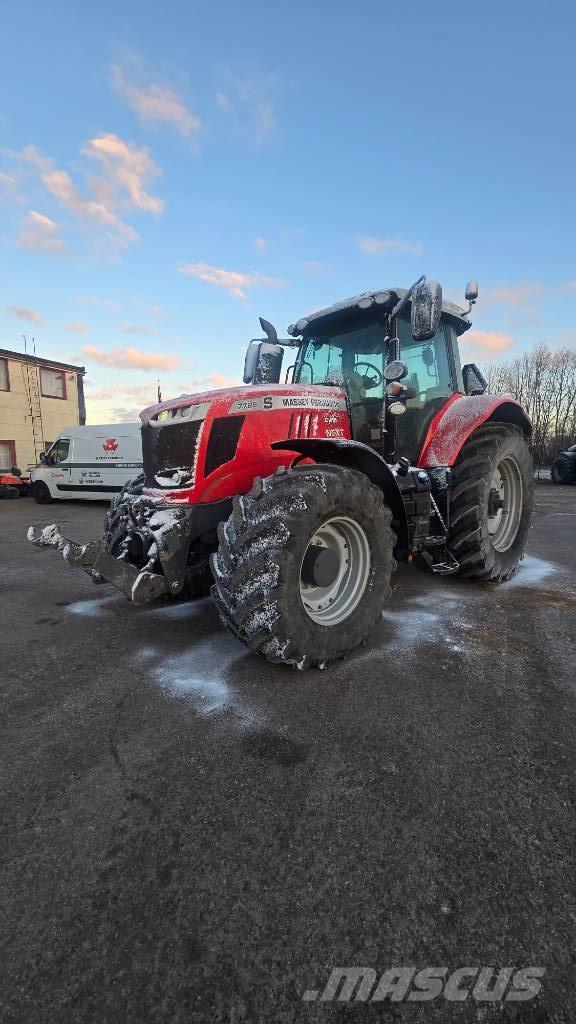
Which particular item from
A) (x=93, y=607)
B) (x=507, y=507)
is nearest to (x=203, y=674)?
(x=93, y=607)

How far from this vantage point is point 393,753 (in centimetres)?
202

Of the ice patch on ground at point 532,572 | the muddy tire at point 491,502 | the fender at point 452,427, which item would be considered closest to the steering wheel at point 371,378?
the fender at point 452,427

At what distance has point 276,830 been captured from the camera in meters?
1.61

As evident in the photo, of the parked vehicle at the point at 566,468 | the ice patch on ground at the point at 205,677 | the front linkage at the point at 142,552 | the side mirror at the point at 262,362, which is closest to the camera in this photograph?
the ice patch on ground at the point at 205,677

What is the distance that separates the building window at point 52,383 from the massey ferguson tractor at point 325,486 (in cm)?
1922

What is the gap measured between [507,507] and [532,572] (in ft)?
2.61

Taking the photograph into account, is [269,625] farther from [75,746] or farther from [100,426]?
[100,426]

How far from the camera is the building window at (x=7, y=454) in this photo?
1906 cm

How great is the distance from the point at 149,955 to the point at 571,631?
3.35 metres

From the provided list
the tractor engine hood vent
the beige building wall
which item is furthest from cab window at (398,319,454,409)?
the beige building wall

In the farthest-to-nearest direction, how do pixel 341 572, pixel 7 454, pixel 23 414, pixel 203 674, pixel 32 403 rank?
1. pixel 32 403
2. pixel 23 414
3. pixel 7 454
4. pixel 341 572
5. pixel 203 674

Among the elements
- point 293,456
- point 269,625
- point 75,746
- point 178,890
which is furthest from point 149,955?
point 293,456

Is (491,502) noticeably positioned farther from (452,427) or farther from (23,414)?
(23,414)

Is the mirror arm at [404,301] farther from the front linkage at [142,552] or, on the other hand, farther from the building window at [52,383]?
the building window at [52,383]
